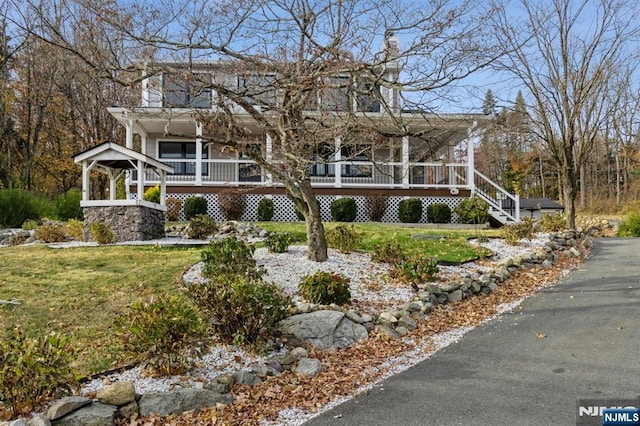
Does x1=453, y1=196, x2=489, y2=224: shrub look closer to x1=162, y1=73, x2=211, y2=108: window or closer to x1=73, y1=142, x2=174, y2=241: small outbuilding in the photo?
x1=73, y1=142, x2=174, y2=241: small outbuilding

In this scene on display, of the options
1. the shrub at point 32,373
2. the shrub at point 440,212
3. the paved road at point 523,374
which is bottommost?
the paved road at point 523,374

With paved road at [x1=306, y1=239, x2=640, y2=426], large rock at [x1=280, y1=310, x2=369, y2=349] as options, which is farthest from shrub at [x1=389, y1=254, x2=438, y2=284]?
large rock at [x1=280, y1=310, x2=369, y2=349]

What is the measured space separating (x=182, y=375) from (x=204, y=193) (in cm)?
1410

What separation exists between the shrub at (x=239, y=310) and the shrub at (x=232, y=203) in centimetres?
1194

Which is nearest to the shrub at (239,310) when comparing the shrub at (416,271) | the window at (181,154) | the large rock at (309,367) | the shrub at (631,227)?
the large rock at (309,367)

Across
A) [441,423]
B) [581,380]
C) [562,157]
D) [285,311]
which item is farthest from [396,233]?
[441,423]

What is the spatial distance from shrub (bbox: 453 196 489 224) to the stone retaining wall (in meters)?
10.5

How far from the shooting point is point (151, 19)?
7.02 m

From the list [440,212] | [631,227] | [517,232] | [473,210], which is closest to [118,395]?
[517,232]

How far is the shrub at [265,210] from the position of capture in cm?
1708

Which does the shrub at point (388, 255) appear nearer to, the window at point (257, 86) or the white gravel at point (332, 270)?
the white gravel at point (332, 270)

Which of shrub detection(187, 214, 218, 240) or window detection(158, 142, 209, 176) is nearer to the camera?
shrub detection(187, 214, 218, 240)

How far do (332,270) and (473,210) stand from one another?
10019 mm

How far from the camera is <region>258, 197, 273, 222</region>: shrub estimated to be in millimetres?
17078
